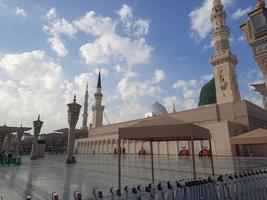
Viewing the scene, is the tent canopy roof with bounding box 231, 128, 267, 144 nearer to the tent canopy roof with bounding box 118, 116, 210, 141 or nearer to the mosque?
the tent canopy roof with bounding box 118, 116, 210, 141

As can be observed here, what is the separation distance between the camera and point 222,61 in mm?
44594

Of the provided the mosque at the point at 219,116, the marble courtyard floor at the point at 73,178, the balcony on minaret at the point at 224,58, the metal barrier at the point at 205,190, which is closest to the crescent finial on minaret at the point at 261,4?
the metal barrier at the point at 205,190

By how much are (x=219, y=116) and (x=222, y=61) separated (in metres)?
13.2

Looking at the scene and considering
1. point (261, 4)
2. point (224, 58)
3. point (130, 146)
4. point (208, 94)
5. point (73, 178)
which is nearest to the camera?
point (261, 4)

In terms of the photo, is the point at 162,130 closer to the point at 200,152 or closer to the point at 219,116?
the point at 200,152

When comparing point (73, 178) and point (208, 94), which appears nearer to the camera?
point (73, 178)

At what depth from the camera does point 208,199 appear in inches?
198

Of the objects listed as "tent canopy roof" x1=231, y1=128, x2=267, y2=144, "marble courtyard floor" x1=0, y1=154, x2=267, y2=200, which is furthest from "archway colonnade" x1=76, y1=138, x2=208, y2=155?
"tent canopy roof" x1=231, y1=128, x2=267, y2=144

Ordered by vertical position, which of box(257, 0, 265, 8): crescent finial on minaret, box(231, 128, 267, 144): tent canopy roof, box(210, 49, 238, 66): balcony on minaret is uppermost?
box(210, 49, 238, 66): balcony on minaret

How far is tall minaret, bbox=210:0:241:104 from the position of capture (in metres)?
43.4

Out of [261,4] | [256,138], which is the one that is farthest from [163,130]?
[256,138]

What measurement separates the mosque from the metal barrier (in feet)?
63.2

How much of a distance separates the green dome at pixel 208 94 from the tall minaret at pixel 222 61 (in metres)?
12.7

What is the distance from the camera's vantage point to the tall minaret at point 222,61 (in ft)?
142
